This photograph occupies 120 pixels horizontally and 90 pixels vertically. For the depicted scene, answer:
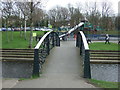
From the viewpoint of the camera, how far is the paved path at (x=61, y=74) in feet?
21.3

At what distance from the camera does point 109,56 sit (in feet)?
49.7

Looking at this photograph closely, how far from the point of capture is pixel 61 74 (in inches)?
331

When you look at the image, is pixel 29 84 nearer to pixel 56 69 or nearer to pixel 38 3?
pixel 56 69

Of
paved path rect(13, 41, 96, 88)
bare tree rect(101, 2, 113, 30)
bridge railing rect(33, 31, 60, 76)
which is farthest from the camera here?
bare tree rect(101, 2, 113, 30)

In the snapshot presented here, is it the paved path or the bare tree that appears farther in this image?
the bare tree

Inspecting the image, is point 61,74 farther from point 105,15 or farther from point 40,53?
point 105,15

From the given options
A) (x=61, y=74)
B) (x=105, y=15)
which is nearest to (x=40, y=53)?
(x=61, y=74)

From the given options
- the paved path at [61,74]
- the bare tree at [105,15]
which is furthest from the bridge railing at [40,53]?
the bare tree at [105,15]

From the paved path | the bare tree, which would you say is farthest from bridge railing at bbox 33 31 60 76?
the bare tree

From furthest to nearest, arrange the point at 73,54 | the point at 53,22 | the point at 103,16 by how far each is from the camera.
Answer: the point at 53,22
the point at 103,16
the point at 73,54

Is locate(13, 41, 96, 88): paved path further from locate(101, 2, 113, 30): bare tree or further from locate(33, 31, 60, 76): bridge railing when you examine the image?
locate(101, 2, 113, 30): bare tree

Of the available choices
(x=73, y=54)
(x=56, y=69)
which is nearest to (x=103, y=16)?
(x=73, y=54)

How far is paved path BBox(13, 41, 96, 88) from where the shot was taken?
21.3ft

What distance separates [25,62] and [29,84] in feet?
26.7
